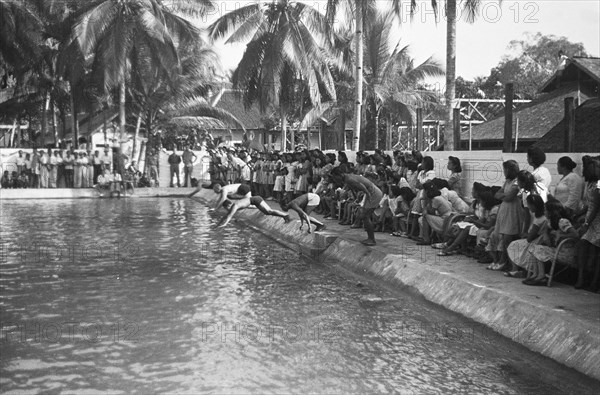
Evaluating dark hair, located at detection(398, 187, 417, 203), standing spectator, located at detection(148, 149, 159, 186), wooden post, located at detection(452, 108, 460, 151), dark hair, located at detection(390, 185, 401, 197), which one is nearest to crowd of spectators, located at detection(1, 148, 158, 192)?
standing spectator, located at detection(148, 149, 159, 186)

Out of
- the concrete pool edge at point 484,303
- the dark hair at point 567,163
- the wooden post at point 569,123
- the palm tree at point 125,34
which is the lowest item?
the concrete pool edge at point 484,303

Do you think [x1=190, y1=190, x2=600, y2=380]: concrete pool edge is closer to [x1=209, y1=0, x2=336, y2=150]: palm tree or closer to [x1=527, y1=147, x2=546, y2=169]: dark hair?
[x1=527, y1=147, x2=546, y2=169]: dark hair

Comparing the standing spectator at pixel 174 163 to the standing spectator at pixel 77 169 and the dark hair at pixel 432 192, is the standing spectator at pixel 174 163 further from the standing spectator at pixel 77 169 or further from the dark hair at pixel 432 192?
the dark hair at pixel 432 192

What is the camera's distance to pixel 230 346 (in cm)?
885

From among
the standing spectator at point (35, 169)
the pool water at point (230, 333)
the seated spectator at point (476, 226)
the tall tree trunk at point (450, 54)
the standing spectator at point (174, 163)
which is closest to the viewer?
the pool water at point (230, 333)

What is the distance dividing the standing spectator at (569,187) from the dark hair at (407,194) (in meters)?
4.44

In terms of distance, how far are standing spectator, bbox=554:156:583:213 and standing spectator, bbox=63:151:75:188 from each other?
1094 inches

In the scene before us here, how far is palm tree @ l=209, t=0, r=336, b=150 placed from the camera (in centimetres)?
3225

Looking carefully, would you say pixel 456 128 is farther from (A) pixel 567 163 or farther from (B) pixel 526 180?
(B) pixel 526 180

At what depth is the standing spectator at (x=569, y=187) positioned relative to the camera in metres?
11.1

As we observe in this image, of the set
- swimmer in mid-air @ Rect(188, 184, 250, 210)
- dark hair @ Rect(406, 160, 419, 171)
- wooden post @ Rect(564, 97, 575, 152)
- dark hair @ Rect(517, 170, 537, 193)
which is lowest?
swimmer in mid-air @ Rect(188, 184, 250, 210)

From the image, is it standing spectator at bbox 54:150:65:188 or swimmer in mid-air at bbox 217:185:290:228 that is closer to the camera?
swimmer in mid-air at bbox 217:185:290:228

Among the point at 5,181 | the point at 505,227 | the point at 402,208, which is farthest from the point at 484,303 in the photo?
the point at 5,181

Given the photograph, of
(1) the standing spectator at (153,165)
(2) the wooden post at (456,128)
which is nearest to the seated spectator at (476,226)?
(2) the wooden post at (456,128)
